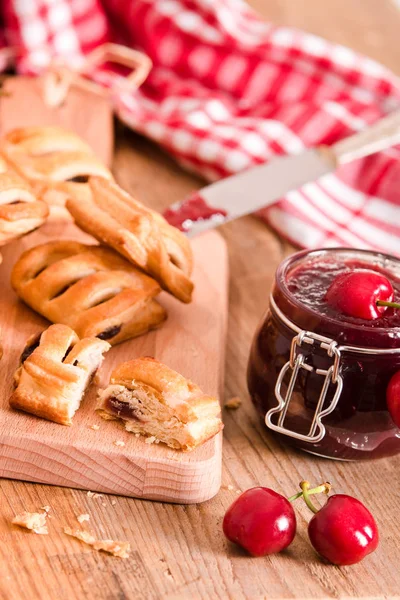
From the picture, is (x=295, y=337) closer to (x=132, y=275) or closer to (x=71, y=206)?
(x=132, y=275)

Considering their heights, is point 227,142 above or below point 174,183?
above

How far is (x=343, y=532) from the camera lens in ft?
3.88

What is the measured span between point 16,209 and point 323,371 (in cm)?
67

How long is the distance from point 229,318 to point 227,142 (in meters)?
0.72

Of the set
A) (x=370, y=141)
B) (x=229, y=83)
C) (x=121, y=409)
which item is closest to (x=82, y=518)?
(x=121, y=409)

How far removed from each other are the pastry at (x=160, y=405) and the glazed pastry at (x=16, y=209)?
41 cm

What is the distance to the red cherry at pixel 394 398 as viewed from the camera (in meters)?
1.29

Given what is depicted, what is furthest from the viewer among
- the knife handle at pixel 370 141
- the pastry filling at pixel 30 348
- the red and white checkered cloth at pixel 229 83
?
the red and white checkered cloth at pixel 229 83

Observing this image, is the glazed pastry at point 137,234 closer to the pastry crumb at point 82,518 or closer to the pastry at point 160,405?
the pastry at point 160,405

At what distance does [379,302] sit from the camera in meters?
1.32

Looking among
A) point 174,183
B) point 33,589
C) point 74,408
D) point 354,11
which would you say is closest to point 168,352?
point 74,408

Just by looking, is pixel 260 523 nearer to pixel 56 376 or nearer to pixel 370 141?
pixel 56 376

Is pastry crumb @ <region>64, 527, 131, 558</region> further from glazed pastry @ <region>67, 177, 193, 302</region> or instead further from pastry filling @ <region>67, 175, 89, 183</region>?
pastry filling @ <region>67, 175, 89, 183</region>

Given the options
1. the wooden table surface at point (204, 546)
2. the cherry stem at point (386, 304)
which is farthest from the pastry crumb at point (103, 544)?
the cherry stem at point (386, 304)
